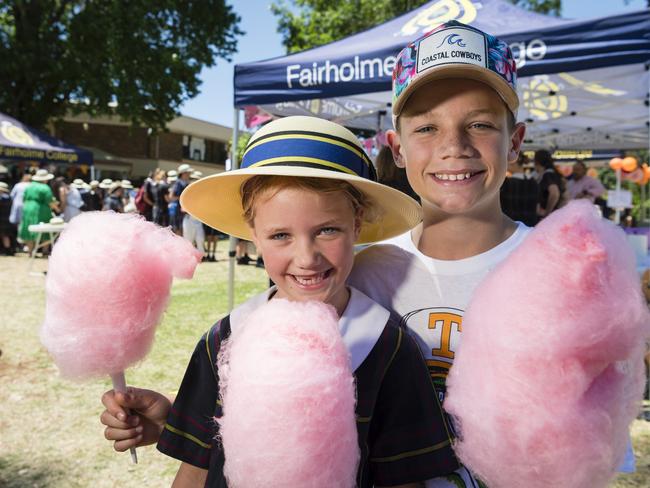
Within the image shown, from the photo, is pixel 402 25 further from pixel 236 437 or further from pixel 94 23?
pixel 94 23

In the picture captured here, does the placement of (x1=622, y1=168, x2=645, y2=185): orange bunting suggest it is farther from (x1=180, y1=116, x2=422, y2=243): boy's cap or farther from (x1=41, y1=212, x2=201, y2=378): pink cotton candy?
(x1=41, y1=212, x2=201, y2=378): pink cotton candy

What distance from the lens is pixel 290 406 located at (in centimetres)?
78

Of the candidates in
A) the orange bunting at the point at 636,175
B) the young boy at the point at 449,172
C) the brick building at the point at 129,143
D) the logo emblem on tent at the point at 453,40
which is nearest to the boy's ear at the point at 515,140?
the young boy at the point at 449,172

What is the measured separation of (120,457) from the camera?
2.86m

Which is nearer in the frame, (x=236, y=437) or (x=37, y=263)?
(x=236, y=437)

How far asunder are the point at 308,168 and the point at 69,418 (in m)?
2.99

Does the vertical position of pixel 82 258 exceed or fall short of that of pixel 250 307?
it exceeds it

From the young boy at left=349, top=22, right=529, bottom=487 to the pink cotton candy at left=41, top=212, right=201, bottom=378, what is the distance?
0.48 metres

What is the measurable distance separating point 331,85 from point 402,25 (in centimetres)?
68

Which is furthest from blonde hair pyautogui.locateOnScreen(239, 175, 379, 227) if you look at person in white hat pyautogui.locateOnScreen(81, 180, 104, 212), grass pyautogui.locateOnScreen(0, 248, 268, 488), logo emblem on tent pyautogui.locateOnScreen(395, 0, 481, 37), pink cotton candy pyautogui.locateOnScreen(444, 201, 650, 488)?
person in white hat pyautogui.locateOnScreen(81, 180, 104, 212)

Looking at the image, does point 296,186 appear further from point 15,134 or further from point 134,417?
point 15,134

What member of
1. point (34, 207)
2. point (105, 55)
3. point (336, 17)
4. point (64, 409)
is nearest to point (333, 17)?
point (336, 17)

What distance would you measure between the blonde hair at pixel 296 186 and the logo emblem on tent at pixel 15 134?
1450 centimetres

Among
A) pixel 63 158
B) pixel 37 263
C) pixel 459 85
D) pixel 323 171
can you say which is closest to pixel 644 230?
pixel 459 85
